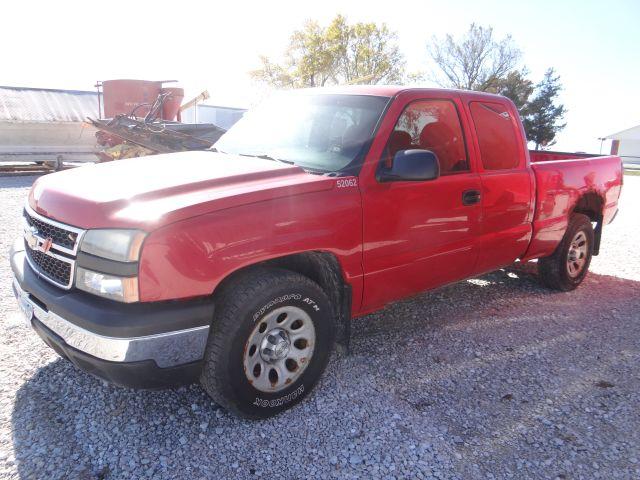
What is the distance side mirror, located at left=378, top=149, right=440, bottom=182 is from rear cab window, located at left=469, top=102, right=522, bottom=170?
104 centimetres

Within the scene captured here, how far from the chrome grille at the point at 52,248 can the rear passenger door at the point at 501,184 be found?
113 inches

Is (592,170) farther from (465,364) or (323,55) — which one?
(323,55)

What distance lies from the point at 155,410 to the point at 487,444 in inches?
73.7

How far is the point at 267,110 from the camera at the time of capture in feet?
13.1

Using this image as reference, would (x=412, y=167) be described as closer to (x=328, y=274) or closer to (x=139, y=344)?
(x=328, y=274)

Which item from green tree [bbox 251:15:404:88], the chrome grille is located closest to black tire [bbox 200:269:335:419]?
the chrome grille

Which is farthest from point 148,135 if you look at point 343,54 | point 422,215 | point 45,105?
point 343,54

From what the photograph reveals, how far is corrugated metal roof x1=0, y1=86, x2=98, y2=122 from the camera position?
1727cm

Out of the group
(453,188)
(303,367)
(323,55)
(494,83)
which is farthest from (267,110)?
(494,83)

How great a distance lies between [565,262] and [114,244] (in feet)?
14.6

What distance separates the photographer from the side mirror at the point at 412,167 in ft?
9.93

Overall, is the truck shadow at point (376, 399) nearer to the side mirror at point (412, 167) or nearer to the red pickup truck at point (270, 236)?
the red pickup truck at point (270, 236)

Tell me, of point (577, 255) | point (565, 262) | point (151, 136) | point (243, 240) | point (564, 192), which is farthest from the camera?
point (151, 136)

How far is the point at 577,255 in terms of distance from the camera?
5.29 meters
